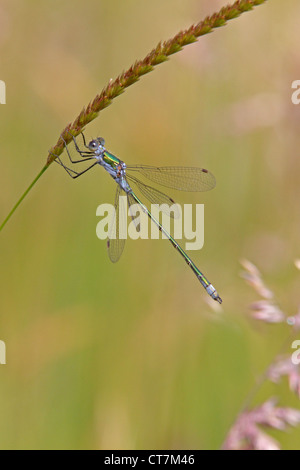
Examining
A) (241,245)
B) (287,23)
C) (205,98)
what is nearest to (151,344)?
(241,245)

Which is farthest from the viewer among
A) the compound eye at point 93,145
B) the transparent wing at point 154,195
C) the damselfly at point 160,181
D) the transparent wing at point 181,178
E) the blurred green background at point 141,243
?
the transparent wing at point 154,195

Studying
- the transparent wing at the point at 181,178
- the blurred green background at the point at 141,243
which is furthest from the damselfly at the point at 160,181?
the blurred green background at the point at 141,243

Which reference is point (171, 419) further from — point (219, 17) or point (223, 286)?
point (219, 17)

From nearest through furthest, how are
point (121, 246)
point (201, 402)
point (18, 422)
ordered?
point (18, 422) → point (121, 246) → point (201, 402)

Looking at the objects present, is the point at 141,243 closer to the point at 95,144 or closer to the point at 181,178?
the point at 181,178

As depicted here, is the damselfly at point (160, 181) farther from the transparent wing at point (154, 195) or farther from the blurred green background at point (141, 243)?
the blurred green background at point (141, 243)

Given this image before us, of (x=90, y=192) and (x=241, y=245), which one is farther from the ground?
(x=90, y=192)

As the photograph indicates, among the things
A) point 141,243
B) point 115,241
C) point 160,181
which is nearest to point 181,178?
point 160,181
